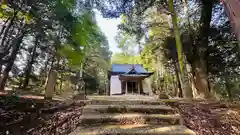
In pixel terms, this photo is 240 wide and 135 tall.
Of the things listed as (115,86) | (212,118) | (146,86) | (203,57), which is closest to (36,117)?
(212,118)

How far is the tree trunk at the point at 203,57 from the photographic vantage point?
6547mm

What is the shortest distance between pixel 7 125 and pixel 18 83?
13060mm

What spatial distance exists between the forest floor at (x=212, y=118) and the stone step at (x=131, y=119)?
0.99 ft

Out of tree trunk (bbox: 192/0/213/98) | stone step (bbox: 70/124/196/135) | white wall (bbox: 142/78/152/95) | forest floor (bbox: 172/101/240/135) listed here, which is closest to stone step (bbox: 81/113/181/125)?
stone step (bbox: 70/124/196/135)

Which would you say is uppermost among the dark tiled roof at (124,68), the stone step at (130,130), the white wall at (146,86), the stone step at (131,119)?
the dark tiled roof at (124,68)

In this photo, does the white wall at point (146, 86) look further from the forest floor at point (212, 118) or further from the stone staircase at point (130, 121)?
the stone staircase at point (130, 121)

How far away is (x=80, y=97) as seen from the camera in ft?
13.5

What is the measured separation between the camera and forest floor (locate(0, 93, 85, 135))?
237cm

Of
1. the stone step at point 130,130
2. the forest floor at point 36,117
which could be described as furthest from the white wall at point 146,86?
the stone step at point 130,130

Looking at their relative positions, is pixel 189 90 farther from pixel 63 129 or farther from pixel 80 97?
pixel 63 129

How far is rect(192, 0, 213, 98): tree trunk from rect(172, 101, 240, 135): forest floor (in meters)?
3.41

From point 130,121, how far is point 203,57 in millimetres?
6004

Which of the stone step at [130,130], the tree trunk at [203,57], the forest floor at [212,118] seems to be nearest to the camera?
the stone step at [130,130]

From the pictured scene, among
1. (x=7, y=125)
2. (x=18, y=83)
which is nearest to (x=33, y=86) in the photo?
(x=18, y=83)
